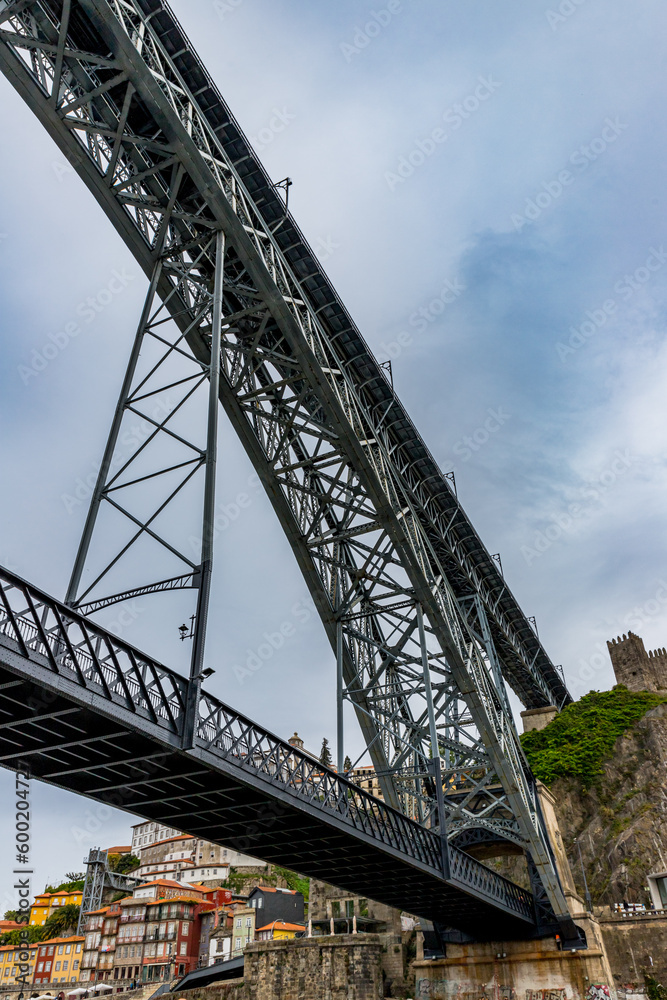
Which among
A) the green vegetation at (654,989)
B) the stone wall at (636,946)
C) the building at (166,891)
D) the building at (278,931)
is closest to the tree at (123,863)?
the building at (166,891)

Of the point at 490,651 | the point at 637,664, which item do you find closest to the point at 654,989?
the point at 490,651

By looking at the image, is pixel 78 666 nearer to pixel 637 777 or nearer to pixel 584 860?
pixel 584 860

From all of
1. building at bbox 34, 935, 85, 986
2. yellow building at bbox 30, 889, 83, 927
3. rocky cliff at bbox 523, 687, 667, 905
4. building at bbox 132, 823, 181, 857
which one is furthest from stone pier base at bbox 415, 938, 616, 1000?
building at bbox 132, 823, 181, 857

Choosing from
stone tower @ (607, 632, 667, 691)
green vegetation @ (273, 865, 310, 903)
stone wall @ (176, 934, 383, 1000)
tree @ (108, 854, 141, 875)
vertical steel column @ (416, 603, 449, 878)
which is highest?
stone tower @ (607, 632, 667, 691)

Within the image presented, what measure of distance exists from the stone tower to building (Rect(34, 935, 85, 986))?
176ft

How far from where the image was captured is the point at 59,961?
208 ft

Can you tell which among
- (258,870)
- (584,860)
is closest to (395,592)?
(584,860)

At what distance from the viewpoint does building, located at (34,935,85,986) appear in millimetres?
61875

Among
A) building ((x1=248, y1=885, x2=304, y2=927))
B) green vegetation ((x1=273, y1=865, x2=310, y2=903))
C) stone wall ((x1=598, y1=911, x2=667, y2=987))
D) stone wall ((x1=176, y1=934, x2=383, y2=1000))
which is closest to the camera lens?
stone wall ((x1=598, y1=911, x2=667, y2=987))

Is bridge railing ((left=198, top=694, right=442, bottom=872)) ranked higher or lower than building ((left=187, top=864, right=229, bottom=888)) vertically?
lower

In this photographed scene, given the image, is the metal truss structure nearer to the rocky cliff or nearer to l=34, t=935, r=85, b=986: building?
l=34, t=935, r=85, b=986: building

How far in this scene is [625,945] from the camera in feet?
102

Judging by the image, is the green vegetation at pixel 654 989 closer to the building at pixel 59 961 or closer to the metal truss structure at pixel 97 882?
the building at pixel 59 961

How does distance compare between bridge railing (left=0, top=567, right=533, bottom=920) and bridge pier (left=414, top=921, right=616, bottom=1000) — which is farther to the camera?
bridge pier (left=414, top=921, right=616, bottom=1000)
